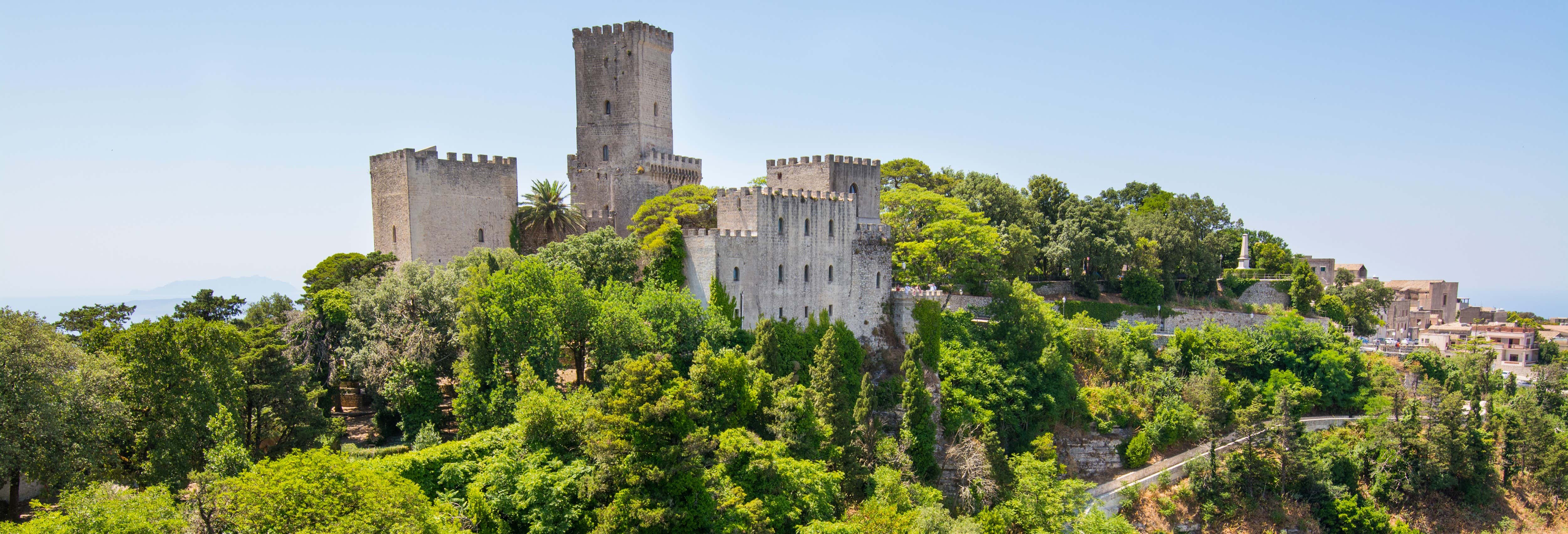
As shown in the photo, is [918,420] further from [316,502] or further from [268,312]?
[268,312]

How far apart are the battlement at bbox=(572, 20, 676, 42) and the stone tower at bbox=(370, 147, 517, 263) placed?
7226 mm

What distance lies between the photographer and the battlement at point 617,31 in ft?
140

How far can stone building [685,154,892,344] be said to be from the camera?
34.2 m

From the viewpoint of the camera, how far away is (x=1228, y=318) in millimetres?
52969

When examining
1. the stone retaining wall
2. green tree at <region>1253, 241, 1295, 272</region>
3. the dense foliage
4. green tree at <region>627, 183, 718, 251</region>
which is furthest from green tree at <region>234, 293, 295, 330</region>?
green tree at <region>1253, 241, 1295, 272</region>

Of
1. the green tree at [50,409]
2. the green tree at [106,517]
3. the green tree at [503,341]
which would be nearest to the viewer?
the green tree at [106,517]

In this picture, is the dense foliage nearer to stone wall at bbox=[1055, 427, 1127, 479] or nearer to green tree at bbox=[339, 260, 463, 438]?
green tree at bbox=[339, 260, 463, 438]

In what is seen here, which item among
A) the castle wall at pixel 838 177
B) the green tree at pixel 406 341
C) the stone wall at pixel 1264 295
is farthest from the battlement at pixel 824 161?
the stone wall at pixel 1264 295

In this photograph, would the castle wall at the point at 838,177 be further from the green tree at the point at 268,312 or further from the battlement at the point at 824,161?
the green tree at the point at 268,312

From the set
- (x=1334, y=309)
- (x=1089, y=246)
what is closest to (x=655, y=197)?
(x=1089, y=246)

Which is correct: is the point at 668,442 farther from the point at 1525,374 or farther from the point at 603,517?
the point at 1525,374

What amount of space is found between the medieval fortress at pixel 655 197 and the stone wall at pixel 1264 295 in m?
30.8

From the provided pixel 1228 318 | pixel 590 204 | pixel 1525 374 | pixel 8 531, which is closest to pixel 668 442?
pixel 8 531

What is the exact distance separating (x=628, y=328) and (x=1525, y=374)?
61.2 metres
